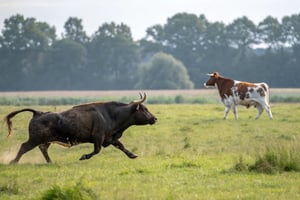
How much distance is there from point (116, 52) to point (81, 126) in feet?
275

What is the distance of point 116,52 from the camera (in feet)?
323

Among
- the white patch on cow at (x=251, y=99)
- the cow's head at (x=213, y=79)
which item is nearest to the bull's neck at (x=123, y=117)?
the white patch on cow at (x=251, y=99)

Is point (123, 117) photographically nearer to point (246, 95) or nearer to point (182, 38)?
point (246, 95)

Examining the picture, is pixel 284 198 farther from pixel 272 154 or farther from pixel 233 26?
pixel 233 26

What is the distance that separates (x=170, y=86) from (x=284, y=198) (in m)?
74.1

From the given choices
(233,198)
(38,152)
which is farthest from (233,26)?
(233,198)

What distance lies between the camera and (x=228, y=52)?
94750 millimetres

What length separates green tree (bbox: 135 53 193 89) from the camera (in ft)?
276

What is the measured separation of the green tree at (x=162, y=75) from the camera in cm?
8419

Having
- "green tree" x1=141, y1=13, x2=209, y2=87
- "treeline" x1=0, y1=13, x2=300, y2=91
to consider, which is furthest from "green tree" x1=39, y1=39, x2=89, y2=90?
"green tree" x1=141, y1=13, x2=209, y2=87

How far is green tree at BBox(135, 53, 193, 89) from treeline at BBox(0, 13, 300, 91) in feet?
23.5

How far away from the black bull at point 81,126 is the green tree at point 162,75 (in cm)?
6795

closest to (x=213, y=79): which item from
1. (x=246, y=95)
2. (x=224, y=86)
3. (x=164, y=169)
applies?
(x=224, y=86)

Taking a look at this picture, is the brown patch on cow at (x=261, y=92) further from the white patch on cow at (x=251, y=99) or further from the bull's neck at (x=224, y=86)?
the bull's neck at (x=224, y=86)
